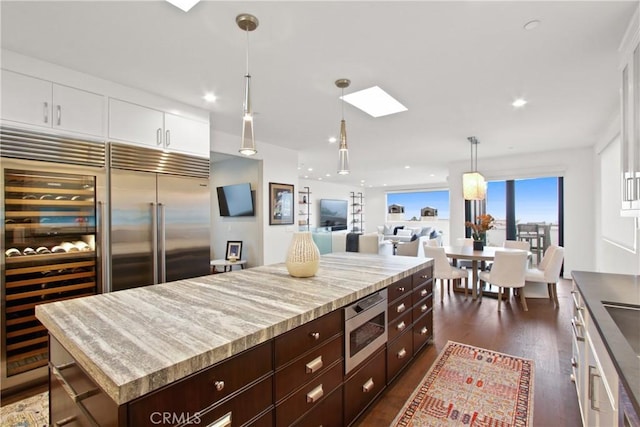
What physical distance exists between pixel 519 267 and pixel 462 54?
116 inches

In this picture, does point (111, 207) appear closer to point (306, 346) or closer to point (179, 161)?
point (179, 161)

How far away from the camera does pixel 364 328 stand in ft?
6.06

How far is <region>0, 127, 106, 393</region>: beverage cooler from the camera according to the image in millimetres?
2211

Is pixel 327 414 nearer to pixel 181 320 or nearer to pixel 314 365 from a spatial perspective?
pixel 314 365

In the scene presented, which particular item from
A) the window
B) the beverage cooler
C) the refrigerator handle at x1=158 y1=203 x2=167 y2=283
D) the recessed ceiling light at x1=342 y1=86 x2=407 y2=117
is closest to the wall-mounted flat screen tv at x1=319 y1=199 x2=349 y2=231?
the window

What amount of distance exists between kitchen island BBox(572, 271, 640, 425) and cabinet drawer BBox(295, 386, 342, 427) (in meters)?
1.11

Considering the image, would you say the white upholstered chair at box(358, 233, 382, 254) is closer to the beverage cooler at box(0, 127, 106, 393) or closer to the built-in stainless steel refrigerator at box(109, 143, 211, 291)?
the built-in stainless steel refrigerator at box(109, 143, 211, 291)

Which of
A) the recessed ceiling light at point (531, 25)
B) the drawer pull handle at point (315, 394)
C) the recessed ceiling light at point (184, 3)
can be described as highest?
the recessed ceiling light at point (531, 25)

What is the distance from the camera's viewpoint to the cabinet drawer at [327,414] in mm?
1392

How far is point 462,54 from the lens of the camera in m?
2.29

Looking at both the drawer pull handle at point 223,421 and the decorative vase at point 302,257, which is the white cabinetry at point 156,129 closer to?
the decorative vase at point 302,257

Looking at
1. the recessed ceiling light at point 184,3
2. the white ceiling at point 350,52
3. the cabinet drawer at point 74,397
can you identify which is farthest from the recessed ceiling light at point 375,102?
the cabinet drawer at point 74,397

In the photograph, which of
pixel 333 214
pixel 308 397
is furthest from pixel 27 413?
pixel 333 214

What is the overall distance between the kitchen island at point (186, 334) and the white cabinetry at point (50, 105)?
169 cm
